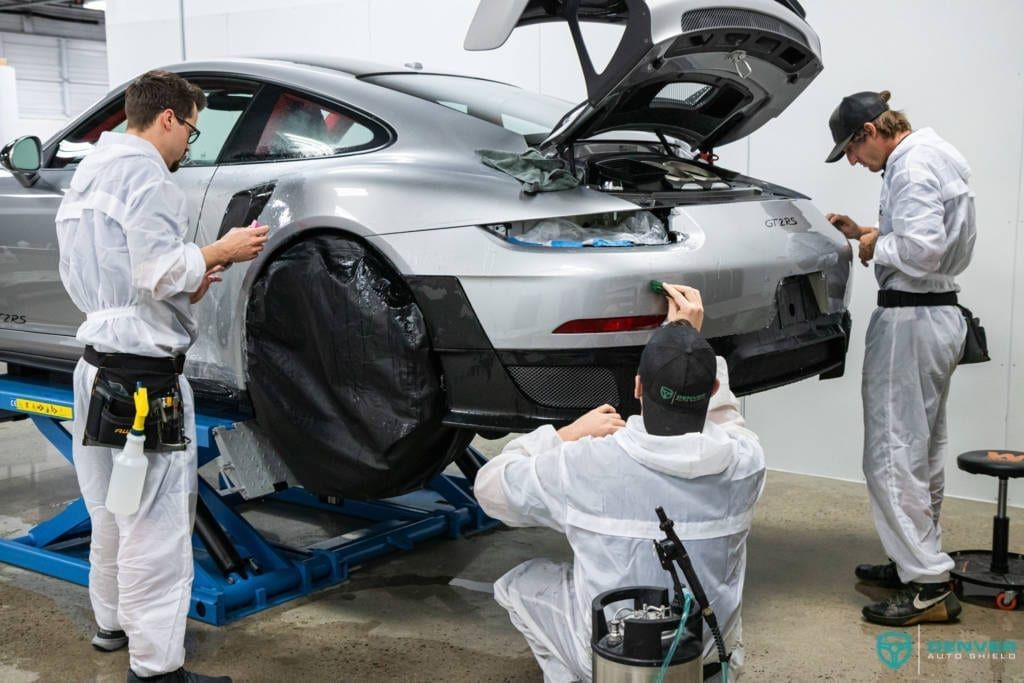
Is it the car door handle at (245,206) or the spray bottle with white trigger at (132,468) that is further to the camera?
the car door handle at (245,206)

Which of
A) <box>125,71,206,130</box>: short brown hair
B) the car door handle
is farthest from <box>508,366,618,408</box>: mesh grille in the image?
<box>125,71,206,130</box>: short brown hair

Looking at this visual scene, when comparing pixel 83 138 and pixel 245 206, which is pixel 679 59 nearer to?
pixel 245 206

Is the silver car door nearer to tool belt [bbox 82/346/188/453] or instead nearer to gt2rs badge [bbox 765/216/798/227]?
tool belt [bbox 82/346/188/453]

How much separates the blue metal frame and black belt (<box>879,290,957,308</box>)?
6.21 feet

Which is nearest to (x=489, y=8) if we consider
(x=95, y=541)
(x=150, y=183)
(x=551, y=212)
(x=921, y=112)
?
(x=551, y=212)

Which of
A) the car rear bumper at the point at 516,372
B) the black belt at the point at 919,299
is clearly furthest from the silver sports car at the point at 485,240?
the black belt at the point at 919,299

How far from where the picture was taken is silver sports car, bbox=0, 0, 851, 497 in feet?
9.28

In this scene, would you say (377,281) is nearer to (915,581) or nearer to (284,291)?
(284,291)

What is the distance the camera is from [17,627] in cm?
345

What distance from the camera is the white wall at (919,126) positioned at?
15.0 feet

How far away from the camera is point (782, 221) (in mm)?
3273

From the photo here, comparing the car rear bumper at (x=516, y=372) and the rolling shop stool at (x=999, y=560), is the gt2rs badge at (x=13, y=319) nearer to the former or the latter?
the car rear bumper at (x=516, y=372)

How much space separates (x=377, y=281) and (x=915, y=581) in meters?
2.04

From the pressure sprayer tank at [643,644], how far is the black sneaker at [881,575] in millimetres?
1985
